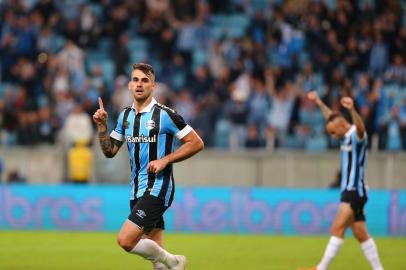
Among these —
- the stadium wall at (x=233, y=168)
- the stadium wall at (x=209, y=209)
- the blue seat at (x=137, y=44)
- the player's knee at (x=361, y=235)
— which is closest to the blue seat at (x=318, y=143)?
the stadium wall at (x=233, y=168)

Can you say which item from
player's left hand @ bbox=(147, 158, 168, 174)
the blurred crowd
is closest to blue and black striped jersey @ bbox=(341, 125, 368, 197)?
player's left hand @ bbox=(147, 158, 168, 174)

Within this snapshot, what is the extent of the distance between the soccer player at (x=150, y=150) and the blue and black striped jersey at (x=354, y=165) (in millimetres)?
2956

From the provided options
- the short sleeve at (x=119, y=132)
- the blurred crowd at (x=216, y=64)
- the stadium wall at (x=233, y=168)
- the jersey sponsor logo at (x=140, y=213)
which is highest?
the blurred crowd at (x=216, y=64)

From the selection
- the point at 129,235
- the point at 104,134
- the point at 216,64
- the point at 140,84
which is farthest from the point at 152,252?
the point at 216,64

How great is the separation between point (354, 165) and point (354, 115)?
2.35 ft

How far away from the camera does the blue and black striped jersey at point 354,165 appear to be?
1124 cm

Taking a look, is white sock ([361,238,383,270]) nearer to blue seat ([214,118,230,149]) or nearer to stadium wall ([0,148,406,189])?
stadium wall ([0,148,406,189])

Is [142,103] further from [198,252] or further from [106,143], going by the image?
[198,252]

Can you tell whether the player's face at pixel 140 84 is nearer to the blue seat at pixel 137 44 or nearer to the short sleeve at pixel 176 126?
the short sleeve at pixel 176 126

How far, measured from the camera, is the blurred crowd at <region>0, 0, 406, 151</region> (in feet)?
63.3

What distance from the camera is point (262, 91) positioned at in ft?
64.3

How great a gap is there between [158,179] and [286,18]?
521 inches

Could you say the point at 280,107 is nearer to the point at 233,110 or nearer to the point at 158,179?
the point at 233,110

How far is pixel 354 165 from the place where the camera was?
11.2 meters
